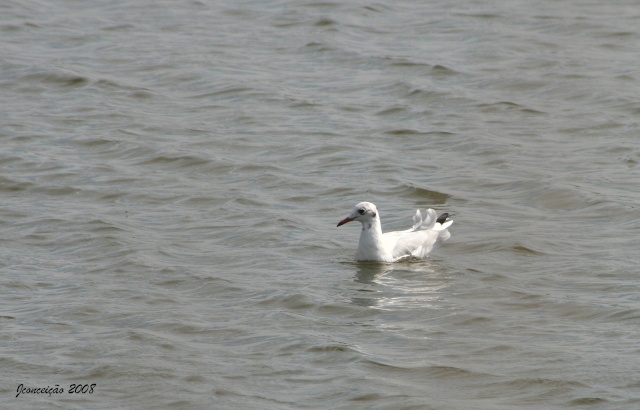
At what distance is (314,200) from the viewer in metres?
15.1

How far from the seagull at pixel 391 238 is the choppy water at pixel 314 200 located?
0.20m

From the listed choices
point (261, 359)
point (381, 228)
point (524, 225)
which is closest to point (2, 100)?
point (381, 228)

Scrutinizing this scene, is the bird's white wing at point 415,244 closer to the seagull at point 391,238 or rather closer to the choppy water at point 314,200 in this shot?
the seagull at point 391,238

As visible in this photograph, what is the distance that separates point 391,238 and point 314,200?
5.95 ft

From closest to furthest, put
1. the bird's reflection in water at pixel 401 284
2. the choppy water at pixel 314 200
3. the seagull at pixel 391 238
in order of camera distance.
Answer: the choppy water at pixel 314 200 → the bird's reflection in water at pixel 401 284 → the seagull at pixel 391 238

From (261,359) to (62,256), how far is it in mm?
3645

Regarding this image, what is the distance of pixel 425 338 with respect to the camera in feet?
35.6

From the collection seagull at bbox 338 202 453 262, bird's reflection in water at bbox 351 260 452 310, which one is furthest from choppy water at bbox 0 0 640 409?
seagull at bbox 338 202 453 262

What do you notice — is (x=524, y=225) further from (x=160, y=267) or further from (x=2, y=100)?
(x=2, y=100)

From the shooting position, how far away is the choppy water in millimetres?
10125

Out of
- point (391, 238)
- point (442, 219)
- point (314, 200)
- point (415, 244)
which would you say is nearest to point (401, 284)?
point (415, 244)

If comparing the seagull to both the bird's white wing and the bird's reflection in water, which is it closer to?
the bird's white wing

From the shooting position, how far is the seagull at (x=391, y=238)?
13.3 meters

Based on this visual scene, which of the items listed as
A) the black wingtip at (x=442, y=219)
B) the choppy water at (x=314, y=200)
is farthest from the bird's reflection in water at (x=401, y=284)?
the black wingtip at (x=442, y=219)
